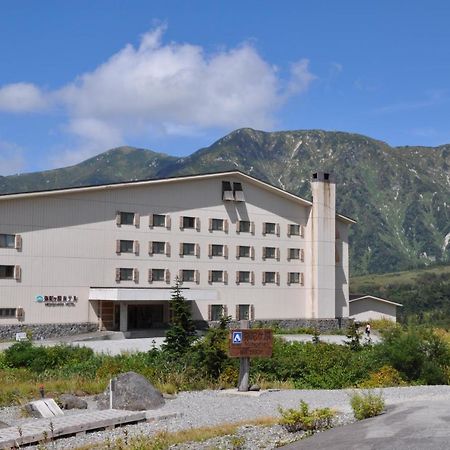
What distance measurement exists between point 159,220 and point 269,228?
35.1 ft

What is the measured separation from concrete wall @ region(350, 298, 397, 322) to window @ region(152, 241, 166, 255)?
22164 mm

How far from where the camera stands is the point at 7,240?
155ft

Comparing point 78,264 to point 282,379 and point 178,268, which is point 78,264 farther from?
point 282,379

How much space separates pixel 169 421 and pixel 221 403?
267cm

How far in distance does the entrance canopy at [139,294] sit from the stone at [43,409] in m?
32.5

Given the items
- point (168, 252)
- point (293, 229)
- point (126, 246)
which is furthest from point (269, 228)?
point (126, 246)

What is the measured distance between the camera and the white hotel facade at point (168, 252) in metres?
48.3

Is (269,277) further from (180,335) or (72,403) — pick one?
(72,403)

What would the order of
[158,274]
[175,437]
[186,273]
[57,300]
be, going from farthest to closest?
[186,273], [158,274], [57,300], [175,437]

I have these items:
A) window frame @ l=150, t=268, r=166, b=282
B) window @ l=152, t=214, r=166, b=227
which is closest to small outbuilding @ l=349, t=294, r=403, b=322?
window frame @ l=150, t=268, r=166, b=282

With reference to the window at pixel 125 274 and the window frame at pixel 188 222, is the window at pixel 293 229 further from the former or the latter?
the window at pixel 125 274

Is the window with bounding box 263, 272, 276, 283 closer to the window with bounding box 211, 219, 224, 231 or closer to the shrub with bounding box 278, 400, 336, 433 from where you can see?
the window with bounding box 211, 219, 224, 231

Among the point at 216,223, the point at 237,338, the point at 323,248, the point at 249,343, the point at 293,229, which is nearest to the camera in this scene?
the point at 237,338

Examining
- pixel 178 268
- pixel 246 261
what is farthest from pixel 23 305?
pixel 246 261
